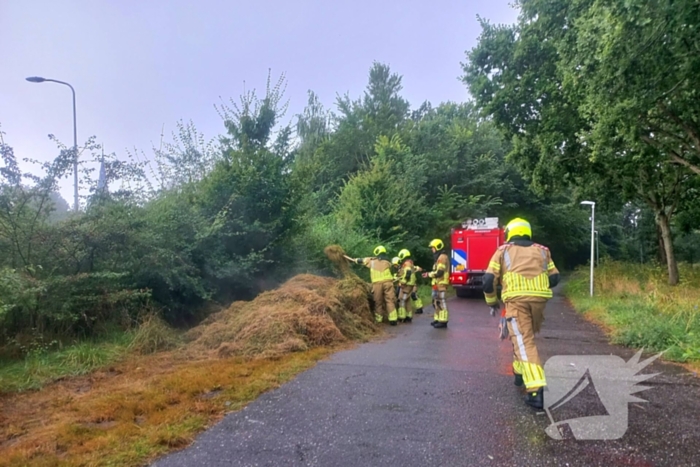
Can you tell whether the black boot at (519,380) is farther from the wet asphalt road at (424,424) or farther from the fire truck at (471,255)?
the fire truck at (471,255)

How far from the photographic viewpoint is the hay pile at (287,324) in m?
7.52

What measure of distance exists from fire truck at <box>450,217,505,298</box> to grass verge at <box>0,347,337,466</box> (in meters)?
→ 12.4

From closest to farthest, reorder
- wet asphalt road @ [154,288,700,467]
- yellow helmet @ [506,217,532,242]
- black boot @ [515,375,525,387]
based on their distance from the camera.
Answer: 1. wet asphalt road @ [154,288,700,467]
2. yellow helmet @ [506,217,532,242]
3. black boot @ [515,375,525,387]

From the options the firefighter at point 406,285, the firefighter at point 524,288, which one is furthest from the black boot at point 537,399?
the firefighter at point 406,285

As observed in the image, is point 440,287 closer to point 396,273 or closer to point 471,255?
point 396,273

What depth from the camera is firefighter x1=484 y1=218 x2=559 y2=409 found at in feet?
16.2

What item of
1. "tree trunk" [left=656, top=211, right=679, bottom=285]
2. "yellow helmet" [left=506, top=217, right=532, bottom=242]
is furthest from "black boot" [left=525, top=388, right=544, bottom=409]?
"tree trunk" [left=656, top=211, right=679, bottom=285]

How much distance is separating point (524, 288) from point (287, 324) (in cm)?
415

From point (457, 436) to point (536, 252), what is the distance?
84.3 inches

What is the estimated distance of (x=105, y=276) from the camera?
7648mm

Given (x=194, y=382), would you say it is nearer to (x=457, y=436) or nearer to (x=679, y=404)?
(x=457, y=436)

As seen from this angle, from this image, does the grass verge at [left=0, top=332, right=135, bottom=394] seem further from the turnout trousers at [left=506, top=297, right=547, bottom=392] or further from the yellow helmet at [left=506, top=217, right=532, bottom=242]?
the yellow helmet at [left=506, top=217, right=532, bottom=242]

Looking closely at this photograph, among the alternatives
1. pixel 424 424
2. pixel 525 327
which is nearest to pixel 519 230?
pixel 525 327

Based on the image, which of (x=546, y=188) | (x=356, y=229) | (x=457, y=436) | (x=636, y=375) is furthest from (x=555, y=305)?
(x=457, y=436)
